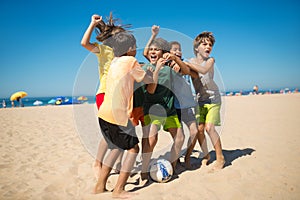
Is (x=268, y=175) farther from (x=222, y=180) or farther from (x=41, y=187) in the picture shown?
(x=41, y=187)

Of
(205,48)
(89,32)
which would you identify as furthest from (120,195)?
(205,48)

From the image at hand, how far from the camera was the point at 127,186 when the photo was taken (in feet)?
11.5

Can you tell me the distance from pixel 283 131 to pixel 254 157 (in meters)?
2.97

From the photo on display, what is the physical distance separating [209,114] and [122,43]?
2019 mm

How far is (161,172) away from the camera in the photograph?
3.47 m

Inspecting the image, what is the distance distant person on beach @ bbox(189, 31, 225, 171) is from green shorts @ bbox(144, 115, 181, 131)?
2.19 feet

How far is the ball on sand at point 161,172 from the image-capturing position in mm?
3459

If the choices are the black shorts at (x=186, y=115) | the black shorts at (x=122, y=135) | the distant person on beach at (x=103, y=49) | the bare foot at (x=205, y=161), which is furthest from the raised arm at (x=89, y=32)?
the bare foot at (x=205, y=161)

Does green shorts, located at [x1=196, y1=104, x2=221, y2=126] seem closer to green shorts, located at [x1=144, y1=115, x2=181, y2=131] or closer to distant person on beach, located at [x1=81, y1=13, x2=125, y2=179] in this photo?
green shorts, located at [x1=144, y1=115, x2=181, y2=131]

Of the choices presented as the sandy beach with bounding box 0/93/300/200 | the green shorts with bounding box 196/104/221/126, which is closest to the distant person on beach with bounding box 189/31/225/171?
the green shorts with bounding box 196/104/221/126

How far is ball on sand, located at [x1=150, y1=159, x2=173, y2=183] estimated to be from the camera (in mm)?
3459

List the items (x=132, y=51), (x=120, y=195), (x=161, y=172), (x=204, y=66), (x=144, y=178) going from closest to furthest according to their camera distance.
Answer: (x=120, y=195)
(x=132, y=51)
(x=161, y=172)
(x=144, y=178)
(x=204, y=66)

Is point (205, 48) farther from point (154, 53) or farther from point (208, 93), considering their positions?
point (154, 53)

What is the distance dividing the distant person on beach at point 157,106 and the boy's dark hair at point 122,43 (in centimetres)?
46
